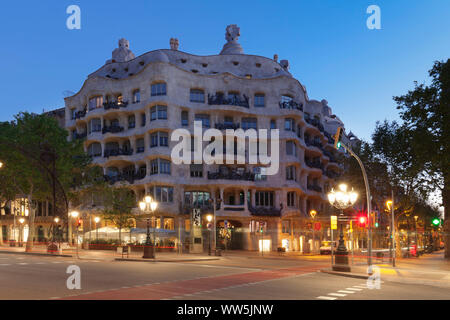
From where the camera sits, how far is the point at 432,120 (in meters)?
38.4

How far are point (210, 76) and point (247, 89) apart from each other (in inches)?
213

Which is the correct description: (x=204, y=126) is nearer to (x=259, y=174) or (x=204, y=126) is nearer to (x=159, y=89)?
(x=159, y=89)

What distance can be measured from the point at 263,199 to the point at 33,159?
29197 millimetres

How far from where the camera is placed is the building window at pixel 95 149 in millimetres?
66500

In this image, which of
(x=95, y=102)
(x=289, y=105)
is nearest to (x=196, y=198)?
(x=289, y=105)

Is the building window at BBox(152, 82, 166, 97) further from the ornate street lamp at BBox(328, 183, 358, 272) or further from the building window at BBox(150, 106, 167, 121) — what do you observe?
the ornate street lamp at BBox(328, 183, 358, 272)

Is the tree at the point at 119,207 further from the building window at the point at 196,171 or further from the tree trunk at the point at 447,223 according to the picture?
the tree trunk at the point at 447,223

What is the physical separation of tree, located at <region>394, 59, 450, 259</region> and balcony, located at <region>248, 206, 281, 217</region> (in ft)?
75.3

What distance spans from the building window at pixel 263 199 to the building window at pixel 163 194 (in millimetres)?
11760

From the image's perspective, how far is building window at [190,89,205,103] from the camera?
205ft

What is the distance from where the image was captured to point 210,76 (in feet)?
208

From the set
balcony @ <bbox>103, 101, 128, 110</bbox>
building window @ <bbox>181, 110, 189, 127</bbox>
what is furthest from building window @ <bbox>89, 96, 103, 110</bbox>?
building window @ <bbox>181, 110, 189, 127</bbox>
